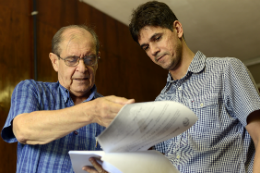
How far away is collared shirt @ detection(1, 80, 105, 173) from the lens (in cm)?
97

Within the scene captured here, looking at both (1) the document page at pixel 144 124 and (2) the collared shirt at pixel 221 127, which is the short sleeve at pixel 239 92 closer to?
(2) the collared shirt at pixel 221 127

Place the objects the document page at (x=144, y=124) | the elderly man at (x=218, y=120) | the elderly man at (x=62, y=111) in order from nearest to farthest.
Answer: the document page at (x=144, y=124) → the elderly man at (x=62, y=111) → the elderly man at (x=218, y=120)

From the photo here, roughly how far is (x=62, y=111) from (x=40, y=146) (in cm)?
33

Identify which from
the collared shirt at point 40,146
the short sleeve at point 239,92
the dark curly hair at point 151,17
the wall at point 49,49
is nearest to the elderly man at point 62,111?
the collared shirt at point 40,146

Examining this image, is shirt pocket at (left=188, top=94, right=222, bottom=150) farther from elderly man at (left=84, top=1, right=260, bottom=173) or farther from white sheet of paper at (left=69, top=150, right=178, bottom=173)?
white sheet of paper at (left=69, top=150, right=178, bottom=173)

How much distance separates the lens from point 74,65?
1.24 meters

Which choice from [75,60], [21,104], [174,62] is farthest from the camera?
[174,62]

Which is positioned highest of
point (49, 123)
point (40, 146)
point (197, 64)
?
point (197, 64)

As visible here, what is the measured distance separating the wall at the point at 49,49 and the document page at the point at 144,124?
191 cm

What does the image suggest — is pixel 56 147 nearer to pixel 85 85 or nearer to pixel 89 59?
pixel 85 85

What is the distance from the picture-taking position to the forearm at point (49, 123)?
0.73 metres

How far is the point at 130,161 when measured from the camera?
0.65 m

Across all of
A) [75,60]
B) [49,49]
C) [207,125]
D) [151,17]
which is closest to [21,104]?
[75,60]

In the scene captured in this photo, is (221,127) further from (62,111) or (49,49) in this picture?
(49,49)
